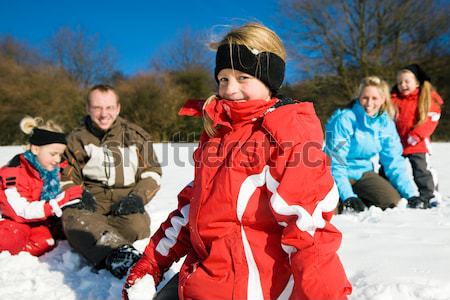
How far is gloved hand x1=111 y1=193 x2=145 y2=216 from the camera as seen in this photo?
2910mm

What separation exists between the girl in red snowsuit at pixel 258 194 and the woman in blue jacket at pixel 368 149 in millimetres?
2488

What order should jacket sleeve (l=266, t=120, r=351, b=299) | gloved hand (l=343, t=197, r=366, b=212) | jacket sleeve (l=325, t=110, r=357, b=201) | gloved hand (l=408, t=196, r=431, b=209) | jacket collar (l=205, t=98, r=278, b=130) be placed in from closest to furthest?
jacket sleeve (l=266, t=120, r=351, b=299) < jacket collar (l=205, t=98, r=278, b=130) < gloved hand (l=343, t=197, r=366, b=212) < gloved hand (l=408, t=196, r=431, b=209) < jacket sleeve (l=325, t=110, r=357, b=201)

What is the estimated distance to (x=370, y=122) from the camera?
156 inches

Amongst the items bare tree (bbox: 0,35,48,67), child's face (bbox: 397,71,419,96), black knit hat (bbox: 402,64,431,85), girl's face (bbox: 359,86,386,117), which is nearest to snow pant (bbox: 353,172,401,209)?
girl's face (bbox: 359,86,386,117)

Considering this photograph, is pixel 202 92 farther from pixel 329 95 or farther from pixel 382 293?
pixel 382 293

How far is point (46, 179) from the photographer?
2939mm

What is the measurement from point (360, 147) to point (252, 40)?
273 centimetres

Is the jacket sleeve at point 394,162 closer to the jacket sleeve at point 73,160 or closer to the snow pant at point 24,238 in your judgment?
the jacket sleeve at point 73,160

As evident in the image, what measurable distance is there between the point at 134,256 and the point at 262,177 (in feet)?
4.31

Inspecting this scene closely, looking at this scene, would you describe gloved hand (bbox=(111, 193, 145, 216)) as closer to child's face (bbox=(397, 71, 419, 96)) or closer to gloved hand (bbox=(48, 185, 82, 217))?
gloved hand (bbox=(48, 185, 82, 217))

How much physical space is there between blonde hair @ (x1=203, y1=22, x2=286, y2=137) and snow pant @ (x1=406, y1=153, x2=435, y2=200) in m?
3.46

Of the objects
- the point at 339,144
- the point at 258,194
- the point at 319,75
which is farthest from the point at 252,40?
the point at 319,75

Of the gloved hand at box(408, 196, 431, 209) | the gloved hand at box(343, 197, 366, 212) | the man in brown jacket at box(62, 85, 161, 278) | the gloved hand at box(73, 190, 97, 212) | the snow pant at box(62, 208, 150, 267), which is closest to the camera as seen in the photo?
the snow pant at box(62, 208, 150, 267)

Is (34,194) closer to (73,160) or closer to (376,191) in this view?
(73,160)
